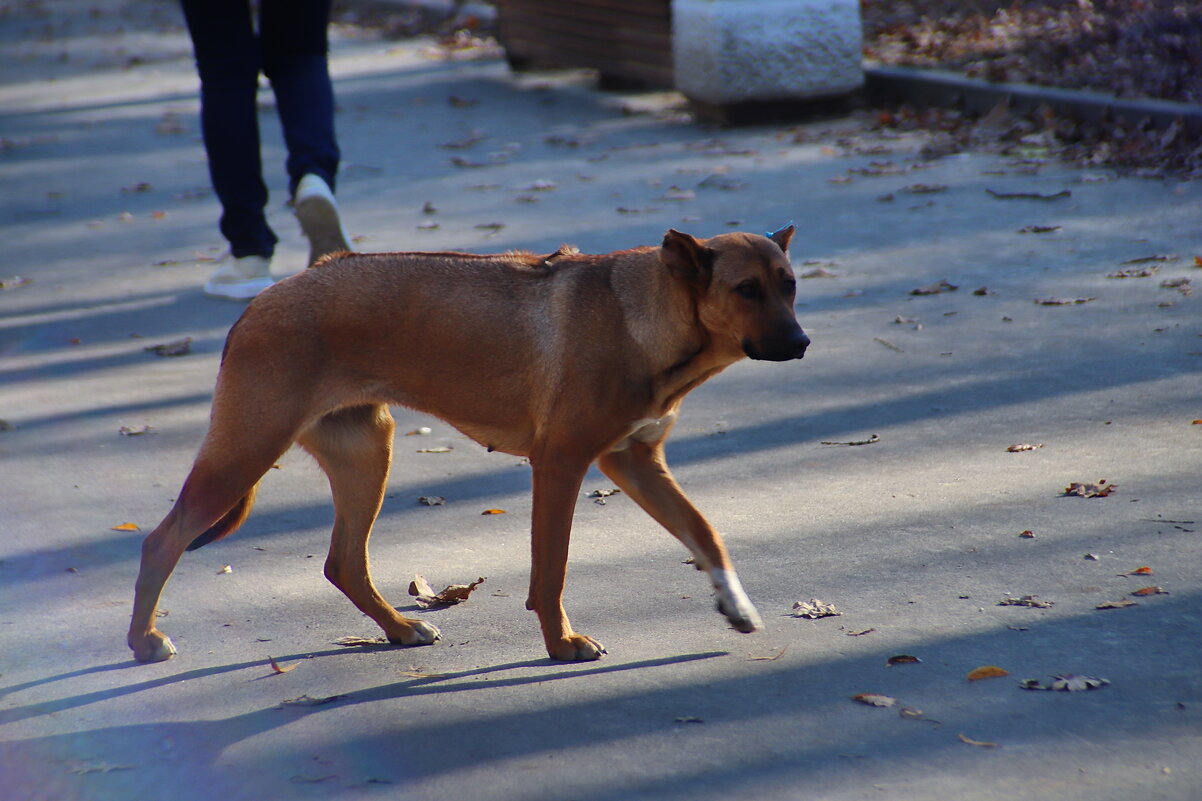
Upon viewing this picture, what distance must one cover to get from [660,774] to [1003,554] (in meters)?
1.65

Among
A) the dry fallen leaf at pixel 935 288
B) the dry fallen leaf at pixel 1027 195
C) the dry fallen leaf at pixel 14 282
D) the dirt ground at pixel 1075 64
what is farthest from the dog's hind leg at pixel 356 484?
the dirt ground at pixel 1075 64

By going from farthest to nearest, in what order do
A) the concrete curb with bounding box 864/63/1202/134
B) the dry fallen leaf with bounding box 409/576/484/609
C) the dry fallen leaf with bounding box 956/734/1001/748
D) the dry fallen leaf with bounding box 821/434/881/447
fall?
1. the concrete curb with bounding box 864/63/1202/134
2. the dry fallen leaf with bounding box 821/434/881/447
3. the dry fallen leaf with bounding box 409/576/484/609
4. the dry fallen leaf with bounding box 956/734/1001/748

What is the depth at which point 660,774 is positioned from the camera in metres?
2.99

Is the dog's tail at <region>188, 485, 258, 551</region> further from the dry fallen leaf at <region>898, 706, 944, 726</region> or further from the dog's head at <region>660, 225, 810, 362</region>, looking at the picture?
the dry fallen leaf at <region>898, 706, 944, 726</region>

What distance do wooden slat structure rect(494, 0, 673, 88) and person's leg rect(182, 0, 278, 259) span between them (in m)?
6.24

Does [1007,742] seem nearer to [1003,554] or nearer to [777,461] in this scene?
[1003,554]

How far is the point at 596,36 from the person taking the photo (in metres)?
14.1

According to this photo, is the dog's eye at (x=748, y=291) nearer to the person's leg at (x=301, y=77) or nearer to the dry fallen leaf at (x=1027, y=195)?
the person's leg at (x=301, y=77)

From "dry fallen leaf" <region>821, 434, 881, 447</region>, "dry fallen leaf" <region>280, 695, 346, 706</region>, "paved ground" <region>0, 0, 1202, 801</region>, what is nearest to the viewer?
"paved ground" <region>0, 0, 1202, 801</region>

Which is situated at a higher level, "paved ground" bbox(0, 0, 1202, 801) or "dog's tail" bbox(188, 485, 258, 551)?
"dog's tail" bbox(188, 485, 258, 551)

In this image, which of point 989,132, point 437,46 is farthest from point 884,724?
point 437,46

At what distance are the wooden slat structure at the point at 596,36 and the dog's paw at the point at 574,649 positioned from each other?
10061 mm

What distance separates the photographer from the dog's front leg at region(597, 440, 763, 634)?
3.75 m

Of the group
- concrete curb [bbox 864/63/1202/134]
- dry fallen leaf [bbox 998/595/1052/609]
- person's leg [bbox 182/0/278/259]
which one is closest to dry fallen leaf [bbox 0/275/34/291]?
person's leg [bbox 182/0/278/259]
